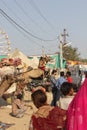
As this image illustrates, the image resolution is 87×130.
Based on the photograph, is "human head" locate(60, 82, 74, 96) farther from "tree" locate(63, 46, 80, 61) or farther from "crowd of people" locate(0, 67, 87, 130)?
"tree" locate(63, 46, 80, 61)

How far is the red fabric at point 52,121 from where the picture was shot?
444 centimetres

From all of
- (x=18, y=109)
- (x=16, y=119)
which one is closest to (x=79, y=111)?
(x=16, y=119)

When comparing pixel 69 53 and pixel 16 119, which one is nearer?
pixel 16 119

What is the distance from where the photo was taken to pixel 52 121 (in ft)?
14.6

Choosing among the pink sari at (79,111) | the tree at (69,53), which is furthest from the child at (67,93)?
the tree at (69,53)

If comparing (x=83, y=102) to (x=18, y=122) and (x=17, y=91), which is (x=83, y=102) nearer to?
(x=18, y=122)

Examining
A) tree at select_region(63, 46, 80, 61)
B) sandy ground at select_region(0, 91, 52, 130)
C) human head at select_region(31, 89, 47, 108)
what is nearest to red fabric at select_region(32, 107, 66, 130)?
human head at select_region(31, 89, 47, 108)

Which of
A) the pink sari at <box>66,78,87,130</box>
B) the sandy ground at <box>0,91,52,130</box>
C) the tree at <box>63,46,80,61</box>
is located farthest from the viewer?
the tree at <box>63,46,80,61</box>

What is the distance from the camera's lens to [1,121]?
41.6 feet

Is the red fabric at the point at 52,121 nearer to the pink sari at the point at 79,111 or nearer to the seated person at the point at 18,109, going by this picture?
the pink sari at the point at 79,111

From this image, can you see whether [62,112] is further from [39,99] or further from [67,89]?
[67,89]

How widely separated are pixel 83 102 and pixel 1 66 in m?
16.5

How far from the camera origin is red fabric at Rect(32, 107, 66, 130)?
444 centimetres

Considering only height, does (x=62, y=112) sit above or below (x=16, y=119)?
above
